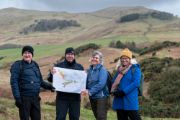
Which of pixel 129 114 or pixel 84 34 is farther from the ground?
pixel 84 34

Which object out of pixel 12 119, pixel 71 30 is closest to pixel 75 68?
pixel 12 119

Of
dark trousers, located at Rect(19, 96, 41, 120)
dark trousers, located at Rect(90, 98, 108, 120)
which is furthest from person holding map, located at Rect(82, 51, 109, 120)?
dark trousers, located at Rect(19, 96, 41, 120)

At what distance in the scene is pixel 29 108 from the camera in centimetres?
973

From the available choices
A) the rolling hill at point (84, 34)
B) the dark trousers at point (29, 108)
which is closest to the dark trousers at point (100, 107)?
the dark trousers at point (29, 108)

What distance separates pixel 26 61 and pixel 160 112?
452 inches

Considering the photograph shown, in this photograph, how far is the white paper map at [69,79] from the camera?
396 inches

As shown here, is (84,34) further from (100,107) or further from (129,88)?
(129,88)

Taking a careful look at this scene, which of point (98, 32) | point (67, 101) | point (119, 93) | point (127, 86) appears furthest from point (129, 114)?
point (98, 32)

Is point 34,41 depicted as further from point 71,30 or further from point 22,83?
point 22,83

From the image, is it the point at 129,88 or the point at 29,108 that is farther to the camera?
the point at 29,108

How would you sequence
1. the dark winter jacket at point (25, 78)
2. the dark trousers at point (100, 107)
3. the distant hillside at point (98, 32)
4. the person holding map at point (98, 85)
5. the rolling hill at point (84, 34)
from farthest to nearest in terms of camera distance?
the distant hillside at point (98, 32)
the rolling hill at point (84, 34)
the dark trousers at point (100, 107)
the person holding map at point (98, 85)
the dark winter jacket at point (25, 78)

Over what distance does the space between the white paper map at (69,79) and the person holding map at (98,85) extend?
4.8 inches

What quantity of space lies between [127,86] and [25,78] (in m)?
1.94

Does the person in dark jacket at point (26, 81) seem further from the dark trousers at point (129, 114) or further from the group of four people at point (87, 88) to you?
the dark trousers at point (129, 114)
